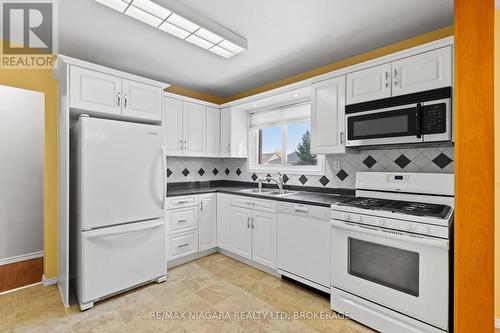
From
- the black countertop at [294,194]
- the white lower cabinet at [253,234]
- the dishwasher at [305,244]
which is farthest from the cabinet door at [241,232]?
the dishwasher at [305,244]

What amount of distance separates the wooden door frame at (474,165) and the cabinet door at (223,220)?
2.59 metres

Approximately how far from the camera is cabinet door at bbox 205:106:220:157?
148 inches

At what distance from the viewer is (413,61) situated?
2.02 meters

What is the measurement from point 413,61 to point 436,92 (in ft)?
1.08

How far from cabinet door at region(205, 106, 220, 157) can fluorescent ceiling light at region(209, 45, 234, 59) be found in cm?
124

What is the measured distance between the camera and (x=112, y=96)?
95.1 inches

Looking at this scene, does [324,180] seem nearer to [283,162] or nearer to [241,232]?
[283,162]

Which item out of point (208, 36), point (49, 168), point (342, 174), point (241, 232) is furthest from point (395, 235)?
point (49, 168)

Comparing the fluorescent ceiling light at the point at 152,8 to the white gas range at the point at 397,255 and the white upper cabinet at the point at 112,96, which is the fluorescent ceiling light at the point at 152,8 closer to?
the white upper cabinet at the point at 112,96

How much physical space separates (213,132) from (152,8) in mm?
2135

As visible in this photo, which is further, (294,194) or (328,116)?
(294,194)

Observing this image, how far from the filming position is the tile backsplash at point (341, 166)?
2.22m

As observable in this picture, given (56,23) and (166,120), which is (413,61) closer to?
(166,120)

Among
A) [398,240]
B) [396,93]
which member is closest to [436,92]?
[396,93]
